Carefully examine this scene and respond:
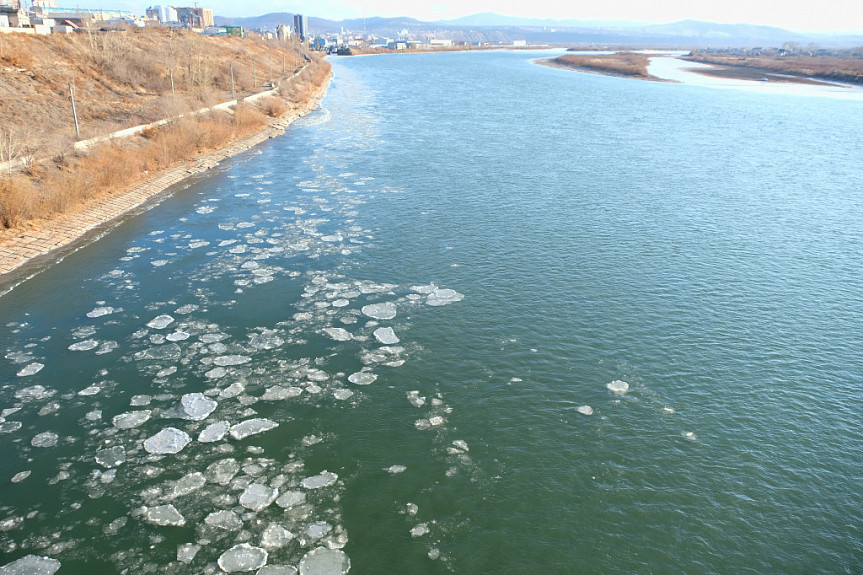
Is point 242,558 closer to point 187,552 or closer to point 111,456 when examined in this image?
point 187,552

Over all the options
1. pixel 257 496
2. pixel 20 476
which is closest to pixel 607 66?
pixel 257 496

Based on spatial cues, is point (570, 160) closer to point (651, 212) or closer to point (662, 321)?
point (651, 212)

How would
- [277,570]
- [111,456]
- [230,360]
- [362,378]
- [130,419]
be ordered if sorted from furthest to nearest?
[230,360] < [362,378] < [130,419] < [111,456] < [277,570]

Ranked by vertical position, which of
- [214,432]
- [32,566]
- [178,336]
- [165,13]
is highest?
[165,13]

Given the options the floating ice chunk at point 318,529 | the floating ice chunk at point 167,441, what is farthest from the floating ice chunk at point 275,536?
the floating ice chunk at point 167,441

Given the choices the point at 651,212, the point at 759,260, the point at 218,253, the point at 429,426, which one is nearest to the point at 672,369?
the point at 429,426

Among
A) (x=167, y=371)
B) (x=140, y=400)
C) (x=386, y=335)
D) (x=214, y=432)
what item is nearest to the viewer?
(x=214, y=432)

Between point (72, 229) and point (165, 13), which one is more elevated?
point (165, 13)

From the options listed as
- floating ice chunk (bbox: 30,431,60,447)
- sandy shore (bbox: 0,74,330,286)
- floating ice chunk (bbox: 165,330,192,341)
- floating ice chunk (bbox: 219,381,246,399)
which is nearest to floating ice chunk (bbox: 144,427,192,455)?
floating ice chunk (bbox: 219,381,246,399)
